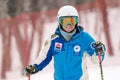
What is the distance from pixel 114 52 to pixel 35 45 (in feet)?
25.8

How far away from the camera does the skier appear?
651 centimetres

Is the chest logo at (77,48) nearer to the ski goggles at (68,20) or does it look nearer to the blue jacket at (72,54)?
the blue jacket at (72,54)

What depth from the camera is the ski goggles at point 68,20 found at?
662 centimetres

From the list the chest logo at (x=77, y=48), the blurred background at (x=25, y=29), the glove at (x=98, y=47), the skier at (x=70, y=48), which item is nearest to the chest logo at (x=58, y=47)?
the skier at (x=70, y=48)

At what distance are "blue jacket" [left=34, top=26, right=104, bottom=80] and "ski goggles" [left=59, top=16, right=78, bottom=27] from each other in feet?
0.29

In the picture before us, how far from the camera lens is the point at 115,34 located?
79.0 ft

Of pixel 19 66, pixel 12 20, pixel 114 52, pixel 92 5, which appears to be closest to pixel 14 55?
pixel 19 66

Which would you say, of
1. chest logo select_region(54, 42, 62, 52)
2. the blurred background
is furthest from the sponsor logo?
the blurred background

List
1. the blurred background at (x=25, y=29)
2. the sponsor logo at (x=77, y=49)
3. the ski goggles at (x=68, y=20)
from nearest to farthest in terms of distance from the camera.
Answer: the sponsor logo at (x=77, y=49) → the ski goggles at (x=68, y=20) → the blurred background at (x=25, y=29)

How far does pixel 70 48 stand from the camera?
653 centimetres

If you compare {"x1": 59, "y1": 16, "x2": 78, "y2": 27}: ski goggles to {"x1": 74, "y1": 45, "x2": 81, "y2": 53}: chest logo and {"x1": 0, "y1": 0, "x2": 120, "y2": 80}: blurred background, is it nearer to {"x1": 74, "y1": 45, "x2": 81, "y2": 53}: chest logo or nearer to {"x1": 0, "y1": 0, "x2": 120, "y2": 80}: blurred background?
{"x1": 74, "y1": 45, "x2": 81, "y2": 53}: chest logo

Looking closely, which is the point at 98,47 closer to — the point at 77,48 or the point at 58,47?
the point at 77,48

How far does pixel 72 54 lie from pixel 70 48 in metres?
0.08

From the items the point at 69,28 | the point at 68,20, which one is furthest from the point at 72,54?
the point at 68,20
